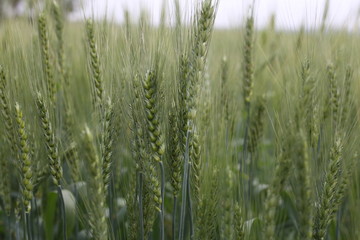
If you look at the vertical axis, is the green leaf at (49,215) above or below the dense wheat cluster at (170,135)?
below

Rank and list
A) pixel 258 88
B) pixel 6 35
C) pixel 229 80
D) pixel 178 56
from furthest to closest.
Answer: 1. pixel 258 88
2. pixel 229 80
3. pixel 6 35
4. pixel 178 56

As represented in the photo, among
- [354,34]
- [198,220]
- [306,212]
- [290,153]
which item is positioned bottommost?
[198,220]

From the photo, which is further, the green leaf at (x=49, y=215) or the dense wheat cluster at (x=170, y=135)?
the green leaf at (x=49, y=215)

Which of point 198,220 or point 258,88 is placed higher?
point 258,88

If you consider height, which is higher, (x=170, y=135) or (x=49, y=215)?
(x=170, y=135)

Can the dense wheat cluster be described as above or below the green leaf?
above

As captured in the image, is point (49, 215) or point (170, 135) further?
point (49, 215)

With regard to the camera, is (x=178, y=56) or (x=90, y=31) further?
(x=90, y=31)

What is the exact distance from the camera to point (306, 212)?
1.03m

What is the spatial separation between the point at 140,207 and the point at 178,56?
1.57 ft

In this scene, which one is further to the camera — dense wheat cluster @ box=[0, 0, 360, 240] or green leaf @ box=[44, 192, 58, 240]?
green leaf @ box=[44, 192, 58, 240]

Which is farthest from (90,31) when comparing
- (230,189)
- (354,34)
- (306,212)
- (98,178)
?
(354,34)

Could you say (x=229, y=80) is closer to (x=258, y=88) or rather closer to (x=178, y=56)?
(x=258, y=88)

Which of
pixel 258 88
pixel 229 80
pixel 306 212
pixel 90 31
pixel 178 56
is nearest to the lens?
pixel 306 212
